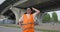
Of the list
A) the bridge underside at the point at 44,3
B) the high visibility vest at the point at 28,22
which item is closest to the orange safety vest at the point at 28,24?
the high visibility vest at the point at 28,22

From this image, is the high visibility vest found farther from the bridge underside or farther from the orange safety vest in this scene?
the bridge underside

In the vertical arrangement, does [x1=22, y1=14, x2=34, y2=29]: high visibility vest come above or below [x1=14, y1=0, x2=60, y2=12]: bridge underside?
below

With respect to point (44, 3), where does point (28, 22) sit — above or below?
below

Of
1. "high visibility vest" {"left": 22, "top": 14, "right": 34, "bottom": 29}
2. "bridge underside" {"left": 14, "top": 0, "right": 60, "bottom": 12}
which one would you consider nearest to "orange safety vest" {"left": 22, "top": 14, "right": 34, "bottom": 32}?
"high visibility vest" {"left": 22, "top": 14, "right": 34, "bottom": 29}

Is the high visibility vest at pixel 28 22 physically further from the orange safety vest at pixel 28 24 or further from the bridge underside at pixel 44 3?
the bridge underside at pixel 44 3

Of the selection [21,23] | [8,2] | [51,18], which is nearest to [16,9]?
[8,2]

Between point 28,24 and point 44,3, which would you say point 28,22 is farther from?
point 44,3

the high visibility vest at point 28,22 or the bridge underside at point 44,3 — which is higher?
the bridge underside at point 44,3

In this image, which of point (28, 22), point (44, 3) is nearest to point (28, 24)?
point (28, 22)

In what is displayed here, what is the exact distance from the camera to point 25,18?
19.2 feet

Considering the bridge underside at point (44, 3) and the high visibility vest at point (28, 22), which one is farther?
the bridge underside at point (44, 3)

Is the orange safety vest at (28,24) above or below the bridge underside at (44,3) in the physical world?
below

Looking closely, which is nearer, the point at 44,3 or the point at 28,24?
the point at 28,24

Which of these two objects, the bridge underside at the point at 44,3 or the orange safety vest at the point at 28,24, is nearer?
the orange safety vest at the point at 28,24
